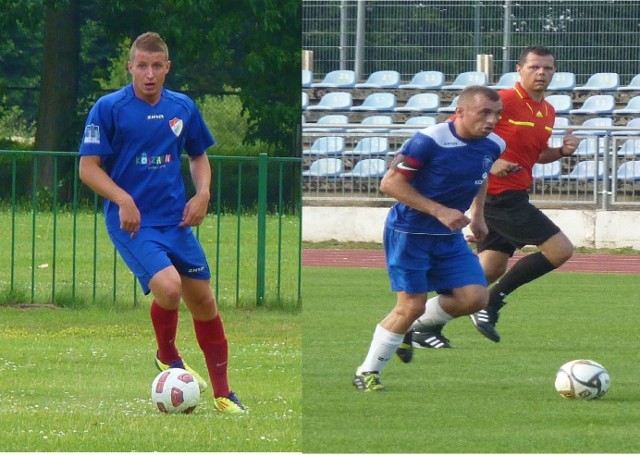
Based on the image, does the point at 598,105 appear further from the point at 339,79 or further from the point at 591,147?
the point at 339,79

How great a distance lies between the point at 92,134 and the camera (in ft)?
18.0

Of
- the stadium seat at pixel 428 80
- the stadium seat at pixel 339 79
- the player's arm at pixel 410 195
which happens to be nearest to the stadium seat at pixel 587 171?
the stadium seat at pixel 428 80

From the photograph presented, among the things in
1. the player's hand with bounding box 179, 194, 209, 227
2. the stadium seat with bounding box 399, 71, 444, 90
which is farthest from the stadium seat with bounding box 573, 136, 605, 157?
the player's hand with bounding box 179, 194, 209, 227

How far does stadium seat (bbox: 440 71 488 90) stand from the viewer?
55.5 ft

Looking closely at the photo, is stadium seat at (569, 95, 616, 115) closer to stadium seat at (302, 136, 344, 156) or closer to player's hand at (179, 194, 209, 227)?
stadium seat at (302, 136, 344, 156)

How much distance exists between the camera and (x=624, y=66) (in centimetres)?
1653

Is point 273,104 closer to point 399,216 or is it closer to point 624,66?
point 624,66

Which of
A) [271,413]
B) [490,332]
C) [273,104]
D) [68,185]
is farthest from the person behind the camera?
[273,104]

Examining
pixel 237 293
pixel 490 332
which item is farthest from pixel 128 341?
pixel 490 332

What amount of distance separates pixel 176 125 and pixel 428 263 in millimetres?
1112

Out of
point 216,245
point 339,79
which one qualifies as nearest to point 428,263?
point 216,245

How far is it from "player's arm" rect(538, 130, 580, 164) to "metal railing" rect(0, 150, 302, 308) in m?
1.80

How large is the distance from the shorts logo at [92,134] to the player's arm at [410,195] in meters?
1.09

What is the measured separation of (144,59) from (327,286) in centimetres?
528
